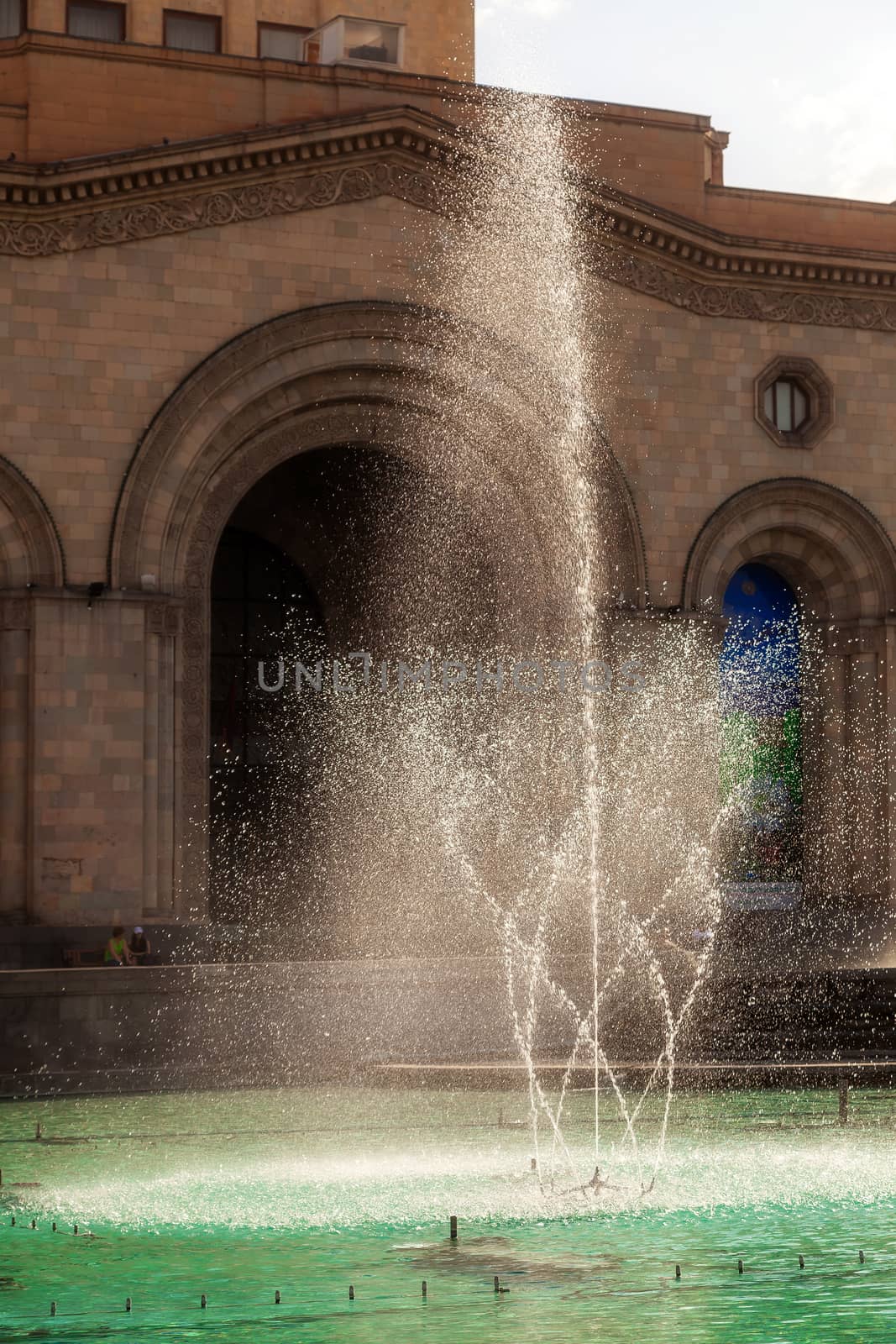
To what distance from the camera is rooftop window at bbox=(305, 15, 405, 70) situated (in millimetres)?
27391

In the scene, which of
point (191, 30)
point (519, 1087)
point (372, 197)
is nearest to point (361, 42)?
point (191, 30)

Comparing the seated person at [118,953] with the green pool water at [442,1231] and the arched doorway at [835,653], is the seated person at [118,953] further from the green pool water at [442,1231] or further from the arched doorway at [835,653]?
the arched doorway at [835,653]

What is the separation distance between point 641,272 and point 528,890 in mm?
8220

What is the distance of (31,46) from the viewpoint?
24.7 metres

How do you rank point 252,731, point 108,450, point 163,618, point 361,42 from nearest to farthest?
1. point 108,450
2. point 163,618
3. point 361,42
4. point 252,731

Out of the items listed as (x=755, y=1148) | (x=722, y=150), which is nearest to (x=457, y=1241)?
(x=755, y=1148)

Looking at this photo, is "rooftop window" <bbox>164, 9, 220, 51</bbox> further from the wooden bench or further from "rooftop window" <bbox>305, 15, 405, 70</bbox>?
the wooden bench

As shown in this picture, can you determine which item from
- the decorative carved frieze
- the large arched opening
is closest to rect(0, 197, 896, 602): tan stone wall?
the large arched opening

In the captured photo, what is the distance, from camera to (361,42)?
27.6 meters

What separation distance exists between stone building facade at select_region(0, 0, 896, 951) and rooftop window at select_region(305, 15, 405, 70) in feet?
0.93

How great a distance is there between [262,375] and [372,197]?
8.88 ft

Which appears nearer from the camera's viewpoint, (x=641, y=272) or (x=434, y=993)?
(x=434, y=993)

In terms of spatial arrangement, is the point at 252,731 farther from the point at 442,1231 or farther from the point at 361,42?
the point at 442,1231

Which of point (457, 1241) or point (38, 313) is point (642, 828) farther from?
point (457, 1241)
